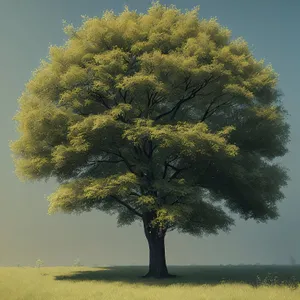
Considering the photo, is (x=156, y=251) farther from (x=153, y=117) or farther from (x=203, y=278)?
(x=153, y=117)

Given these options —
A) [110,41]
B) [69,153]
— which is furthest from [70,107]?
[110,41]

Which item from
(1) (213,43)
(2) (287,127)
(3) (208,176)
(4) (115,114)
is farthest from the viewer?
(2) (287,127)

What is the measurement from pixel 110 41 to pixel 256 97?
1228cm

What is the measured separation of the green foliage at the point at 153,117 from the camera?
26.5 meters

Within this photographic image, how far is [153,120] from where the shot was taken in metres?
27.8

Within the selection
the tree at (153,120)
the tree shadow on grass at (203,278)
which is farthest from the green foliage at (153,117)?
the tree shadow on grass at (203,278)

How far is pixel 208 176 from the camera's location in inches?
1211

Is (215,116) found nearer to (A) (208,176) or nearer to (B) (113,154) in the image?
(A) (208,176)

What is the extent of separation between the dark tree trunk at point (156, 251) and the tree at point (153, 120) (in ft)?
0.25

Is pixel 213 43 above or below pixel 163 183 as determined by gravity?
above

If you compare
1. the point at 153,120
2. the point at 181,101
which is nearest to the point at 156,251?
the point at 153,120

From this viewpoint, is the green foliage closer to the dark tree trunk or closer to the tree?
the tree

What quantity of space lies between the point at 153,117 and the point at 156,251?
1030 cm

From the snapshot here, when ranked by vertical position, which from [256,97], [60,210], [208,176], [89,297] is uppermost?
[256,97]
